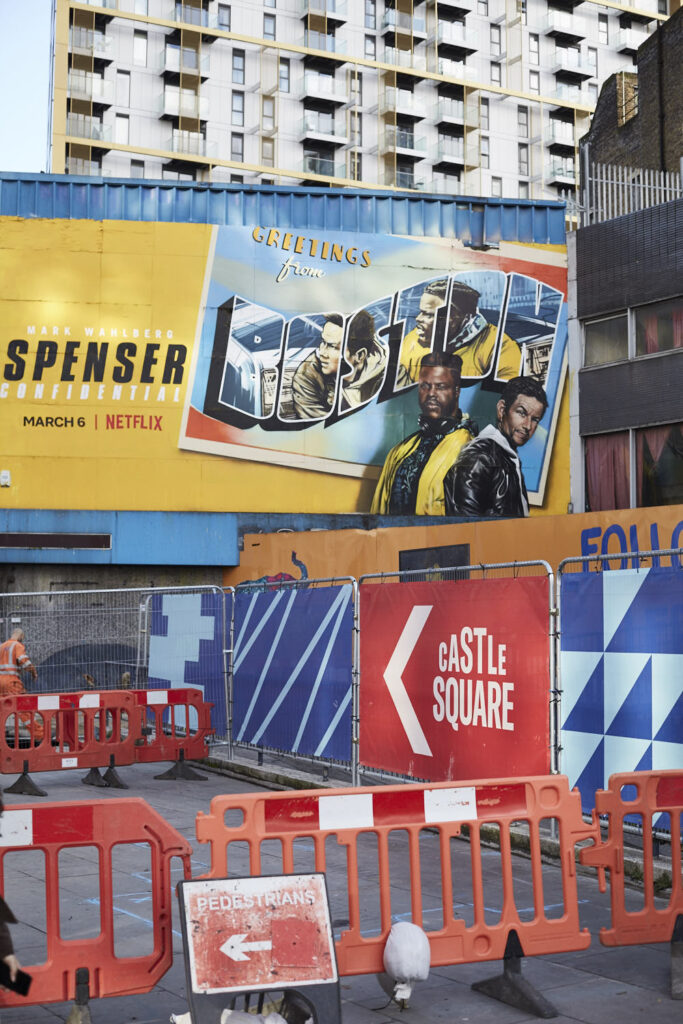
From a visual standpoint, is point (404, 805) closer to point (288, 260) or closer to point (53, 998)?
point (53, 998)

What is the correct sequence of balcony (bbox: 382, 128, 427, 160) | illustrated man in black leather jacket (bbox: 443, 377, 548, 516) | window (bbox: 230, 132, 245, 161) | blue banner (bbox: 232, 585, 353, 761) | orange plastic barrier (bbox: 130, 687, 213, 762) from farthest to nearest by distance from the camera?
balcony (bbox: 382, 128, 427, 160) → window (bbox: 230, 132, 245, 161) → illustrated man in black leather jacket (bbox: 443, 377, 548, 516) → orange plastic barrier (bbox: 130, 687, 213, 762) → blue banner (bbox: 232, 585, 353, 761)

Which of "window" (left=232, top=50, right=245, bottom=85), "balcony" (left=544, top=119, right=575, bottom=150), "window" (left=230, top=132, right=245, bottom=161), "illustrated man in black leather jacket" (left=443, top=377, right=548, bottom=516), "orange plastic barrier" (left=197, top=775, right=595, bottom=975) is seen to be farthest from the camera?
"balcony" (left=544, top=119, right=575, bottom=150)

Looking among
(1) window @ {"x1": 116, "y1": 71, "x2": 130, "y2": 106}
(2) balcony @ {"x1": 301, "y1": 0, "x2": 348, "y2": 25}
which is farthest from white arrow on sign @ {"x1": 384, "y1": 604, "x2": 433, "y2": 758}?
(2) balcony @ {"x1": 301, "y1": 0, "x2": 348, "y2": 25}

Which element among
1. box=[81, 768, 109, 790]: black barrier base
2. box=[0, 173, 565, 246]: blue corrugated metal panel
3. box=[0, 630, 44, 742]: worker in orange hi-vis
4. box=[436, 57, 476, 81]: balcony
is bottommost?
box=[81, 768, 109, 790]: black barrier base

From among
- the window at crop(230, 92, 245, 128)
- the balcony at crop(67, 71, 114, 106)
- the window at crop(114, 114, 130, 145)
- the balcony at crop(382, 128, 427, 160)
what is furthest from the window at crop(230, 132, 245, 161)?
the balcony at crop(382, 128, 427, 160)

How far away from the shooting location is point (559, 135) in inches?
3317

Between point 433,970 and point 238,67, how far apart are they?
75.5 metres

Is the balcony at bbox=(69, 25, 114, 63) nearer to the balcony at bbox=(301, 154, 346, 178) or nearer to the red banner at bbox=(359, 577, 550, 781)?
the balcony at bbox=(301, 154, 346, 178)

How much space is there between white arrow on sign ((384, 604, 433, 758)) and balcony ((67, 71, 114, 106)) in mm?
66865

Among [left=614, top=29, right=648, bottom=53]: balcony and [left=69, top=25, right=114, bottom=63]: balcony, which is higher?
[left=614, top=29, right=648, bottom=53]: balcony

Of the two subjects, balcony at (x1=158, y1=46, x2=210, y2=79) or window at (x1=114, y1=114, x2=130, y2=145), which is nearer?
window at (x1=114, y1=114, x2=130, y2=145)

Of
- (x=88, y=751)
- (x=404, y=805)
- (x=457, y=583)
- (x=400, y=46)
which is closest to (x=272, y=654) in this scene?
(x=88, y=751)

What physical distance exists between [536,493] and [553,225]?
8.16m

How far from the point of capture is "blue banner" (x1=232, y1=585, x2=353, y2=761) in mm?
12852
